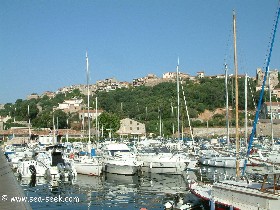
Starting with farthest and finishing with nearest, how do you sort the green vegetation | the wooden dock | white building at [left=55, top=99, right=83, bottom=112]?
white building at [left=55, top=99, right=83, bottom=112] → the green vegetation → the wooden dock

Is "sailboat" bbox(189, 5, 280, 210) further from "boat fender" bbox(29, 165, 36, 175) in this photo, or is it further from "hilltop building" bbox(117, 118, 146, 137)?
"hilltop building" bbox(117, 118, 146, 137)

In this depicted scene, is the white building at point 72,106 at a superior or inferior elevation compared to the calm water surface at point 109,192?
superior

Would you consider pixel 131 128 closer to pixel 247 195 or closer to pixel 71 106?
pixel 71 106

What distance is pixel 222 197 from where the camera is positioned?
51.0 ft

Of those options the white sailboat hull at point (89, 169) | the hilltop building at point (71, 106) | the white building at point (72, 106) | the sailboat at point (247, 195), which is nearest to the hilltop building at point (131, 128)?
the hilltop building at point (71, 106)

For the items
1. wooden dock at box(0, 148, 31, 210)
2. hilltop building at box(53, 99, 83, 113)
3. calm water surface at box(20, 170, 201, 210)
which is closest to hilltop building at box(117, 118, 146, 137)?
hilltop building at box(53, 99, 83, 113)

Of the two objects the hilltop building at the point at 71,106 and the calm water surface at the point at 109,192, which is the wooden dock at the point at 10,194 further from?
the hilltop building at the point at 71,106

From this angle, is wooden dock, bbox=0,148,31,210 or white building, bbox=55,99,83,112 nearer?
wooden dock, bbox=0,148,31,210

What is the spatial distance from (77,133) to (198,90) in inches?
1987

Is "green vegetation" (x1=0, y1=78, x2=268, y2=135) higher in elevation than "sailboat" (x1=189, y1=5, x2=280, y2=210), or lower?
higher

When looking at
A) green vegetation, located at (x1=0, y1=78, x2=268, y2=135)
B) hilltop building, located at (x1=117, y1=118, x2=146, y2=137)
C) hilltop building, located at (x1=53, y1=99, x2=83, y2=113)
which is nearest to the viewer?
hilltop building, located at (x1=117, y1=118, x2=146, y2=137)

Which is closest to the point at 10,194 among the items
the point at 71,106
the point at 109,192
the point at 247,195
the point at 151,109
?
the point at 247,195

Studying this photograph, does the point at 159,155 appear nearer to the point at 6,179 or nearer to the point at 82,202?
the point at 82,202

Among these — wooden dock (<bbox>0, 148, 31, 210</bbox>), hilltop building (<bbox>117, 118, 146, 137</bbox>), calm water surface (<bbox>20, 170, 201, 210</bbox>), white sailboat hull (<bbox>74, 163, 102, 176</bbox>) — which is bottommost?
calm water surface (<bbox>20, 170, 201, 210</bbox>)
